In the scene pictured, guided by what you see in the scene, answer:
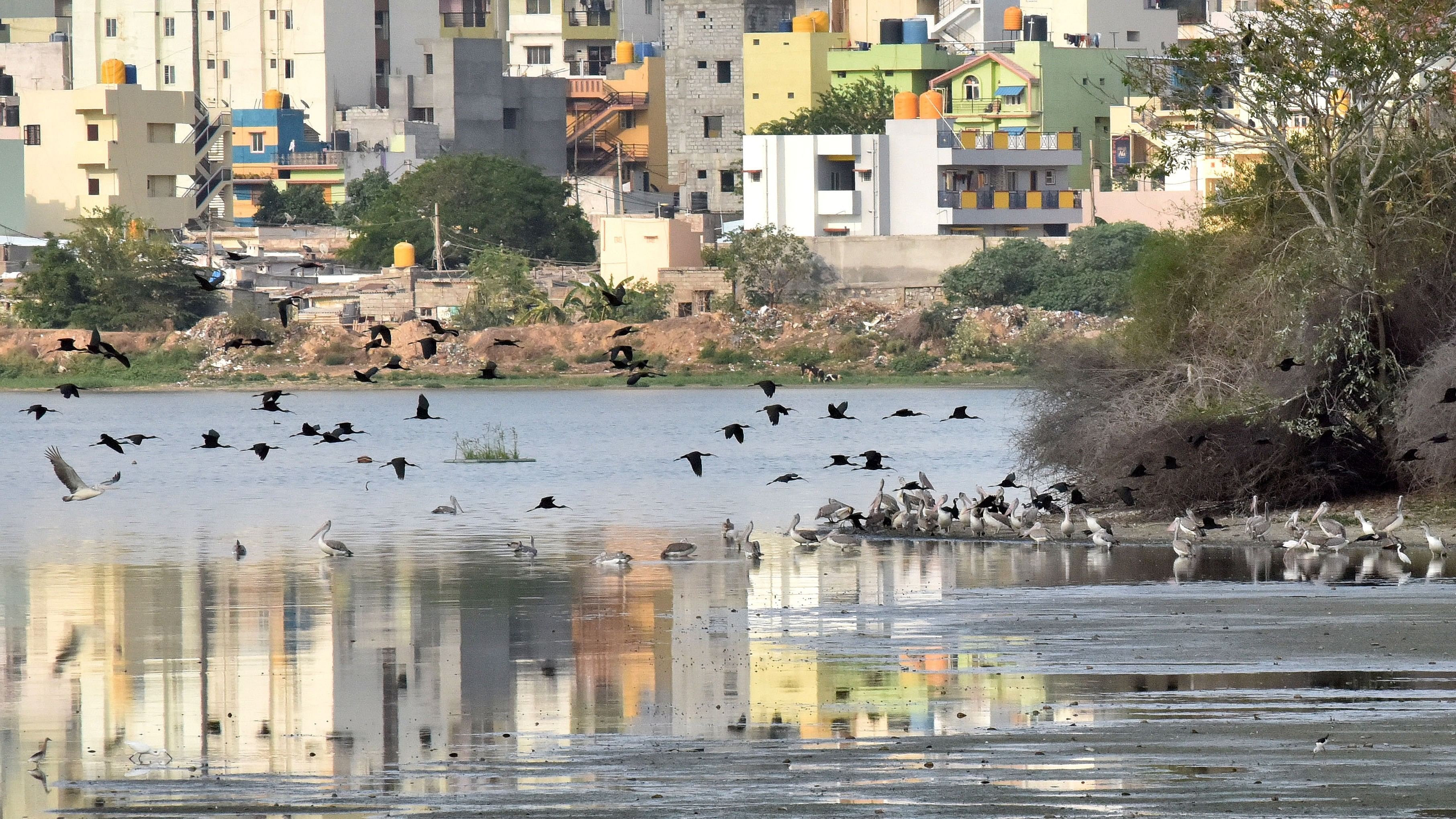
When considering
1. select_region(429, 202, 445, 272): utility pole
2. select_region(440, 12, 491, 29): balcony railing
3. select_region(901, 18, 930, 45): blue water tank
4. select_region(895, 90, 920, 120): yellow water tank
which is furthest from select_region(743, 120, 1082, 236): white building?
select_region(440, 12, 491, 29): balcony railing

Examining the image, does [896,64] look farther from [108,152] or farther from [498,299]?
[108,152]

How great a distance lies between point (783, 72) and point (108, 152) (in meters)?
28.4

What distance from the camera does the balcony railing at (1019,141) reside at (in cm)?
8300

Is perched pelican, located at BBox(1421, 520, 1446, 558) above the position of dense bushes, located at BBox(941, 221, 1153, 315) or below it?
below

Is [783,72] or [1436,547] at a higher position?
[783,72]

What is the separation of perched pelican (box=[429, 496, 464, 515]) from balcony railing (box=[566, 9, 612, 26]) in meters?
89.2

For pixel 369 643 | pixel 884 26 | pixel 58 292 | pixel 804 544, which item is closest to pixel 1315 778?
pixel 369 643

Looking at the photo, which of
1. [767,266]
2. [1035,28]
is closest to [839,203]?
[767,266]

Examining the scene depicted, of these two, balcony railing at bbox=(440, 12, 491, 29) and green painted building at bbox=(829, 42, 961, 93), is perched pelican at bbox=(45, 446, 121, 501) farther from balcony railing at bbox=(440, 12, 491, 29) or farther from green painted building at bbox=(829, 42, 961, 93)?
balcony railing at bbox=(440, 12, 491, 29)

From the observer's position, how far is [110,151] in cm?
9256

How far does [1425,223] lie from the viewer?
27047mm

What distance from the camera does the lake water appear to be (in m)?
13.0

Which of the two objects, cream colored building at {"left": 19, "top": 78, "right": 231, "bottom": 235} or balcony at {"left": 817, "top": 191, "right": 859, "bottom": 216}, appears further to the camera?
cream colored building at {"left": 19, "top": 78, "right": 231, "bottom": 235}

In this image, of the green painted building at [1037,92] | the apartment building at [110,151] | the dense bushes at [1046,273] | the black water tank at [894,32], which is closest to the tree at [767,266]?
the dense bushes at [1046,273]
